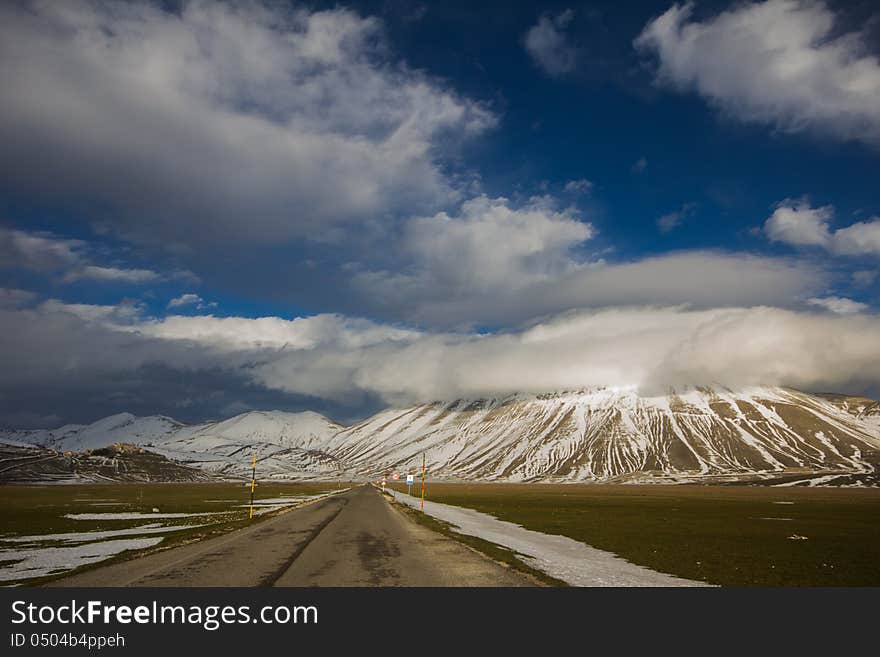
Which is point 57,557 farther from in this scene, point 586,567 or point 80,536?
point 586,567

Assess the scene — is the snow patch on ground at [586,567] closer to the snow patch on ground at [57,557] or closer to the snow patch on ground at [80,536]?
the snow patch on ground at [57,557]

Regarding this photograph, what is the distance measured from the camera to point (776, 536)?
4469 centimetres

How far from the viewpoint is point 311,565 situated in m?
20.0

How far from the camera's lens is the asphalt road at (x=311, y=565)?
55.5 ft

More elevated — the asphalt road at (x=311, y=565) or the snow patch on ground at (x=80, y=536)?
the asphalt road at (x=311, y=565)

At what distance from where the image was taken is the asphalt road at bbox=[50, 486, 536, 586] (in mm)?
16922

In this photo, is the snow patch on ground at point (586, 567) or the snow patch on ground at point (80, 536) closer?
the snow patch on ground at point (586, 567)

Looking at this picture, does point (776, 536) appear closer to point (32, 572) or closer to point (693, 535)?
point (693, 535)

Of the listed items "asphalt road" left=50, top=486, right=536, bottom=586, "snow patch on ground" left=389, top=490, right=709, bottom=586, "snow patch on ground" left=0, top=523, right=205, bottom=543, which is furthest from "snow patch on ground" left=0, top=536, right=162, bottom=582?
"snow patch on ground" left=389, top=490, right=709, bottom=586

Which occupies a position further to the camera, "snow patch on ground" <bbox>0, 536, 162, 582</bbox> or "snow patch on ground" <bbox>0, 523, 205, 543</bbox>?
"snow patch on ground" <bbox>0, 523, 205, 543</bbox>

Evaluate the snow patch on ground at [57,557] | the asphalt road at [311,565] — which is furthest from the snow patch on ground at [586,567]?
the snow patch on ground at [57,557]

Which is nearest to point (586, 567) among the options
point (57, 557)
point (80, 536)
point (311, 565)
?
point (311, 565)

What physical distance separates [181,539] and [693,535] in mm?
37632

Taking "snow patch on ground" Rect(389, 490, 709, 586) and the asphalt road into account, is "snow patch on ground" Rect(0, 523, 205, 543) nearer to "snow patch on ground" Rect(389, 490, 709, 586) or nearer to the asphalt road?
the asphalt road
